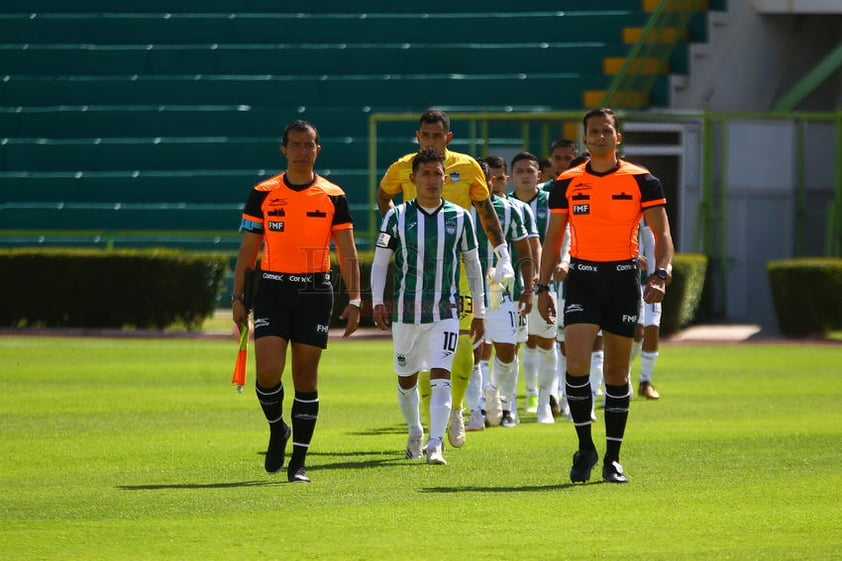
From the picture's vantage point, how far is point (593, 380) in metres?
14.6

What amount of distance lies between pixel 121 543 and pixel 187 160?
24.6 metres

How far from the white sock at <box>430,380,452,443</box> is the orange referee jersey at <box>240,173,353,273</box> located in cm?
126

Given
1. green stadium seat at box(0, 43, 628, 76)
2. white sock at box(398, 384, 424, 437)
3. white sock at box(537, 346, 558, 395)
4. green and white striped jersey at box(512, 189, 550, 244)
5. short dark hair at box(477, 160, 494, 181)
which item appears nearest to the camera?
white sock at box(398, 384, 424, 437)

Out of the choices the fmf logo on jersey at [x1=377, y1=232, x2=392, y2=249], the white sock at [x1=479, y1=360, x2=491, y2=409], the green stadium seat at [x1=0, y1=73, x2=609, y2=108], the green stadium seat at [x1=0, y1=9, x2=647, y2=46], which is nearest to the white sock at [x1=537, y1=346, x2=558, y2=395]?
the white sock at [x1=479, y1=360, x2=491, y2=409]

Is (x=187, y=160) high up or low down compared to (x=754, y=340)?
up

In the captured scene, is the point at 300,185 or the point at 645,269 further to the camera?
the point at 645,269

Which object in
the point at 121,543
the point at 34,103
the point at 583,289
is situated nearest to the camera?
the point at 121,543

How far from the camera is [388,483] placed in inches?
384

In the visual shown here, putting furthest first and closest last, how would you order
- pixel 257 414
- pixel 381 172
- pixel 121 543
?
pixel 381 172 < pixel 257 414 < pixel 121 543

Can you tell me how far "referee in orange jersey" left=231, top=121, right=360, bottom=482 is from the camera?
9.79 metres

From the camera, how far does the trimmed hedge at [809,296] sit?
2447 centimetres

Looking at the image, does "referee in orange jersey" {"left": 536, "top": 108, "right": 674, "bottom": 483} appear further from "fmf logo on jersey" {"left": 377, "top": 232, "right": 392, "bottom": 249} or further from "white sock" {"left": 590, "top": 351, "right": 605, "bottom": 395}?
"white sock" {"left": 590, "top": 351, "right": 605, "bottom": 395}

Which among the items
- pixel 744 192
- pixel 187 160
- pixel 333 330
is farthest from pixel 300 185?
pixel 187 160

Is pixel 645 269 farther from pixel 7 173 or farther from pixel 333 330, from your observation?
pixel 7 173
